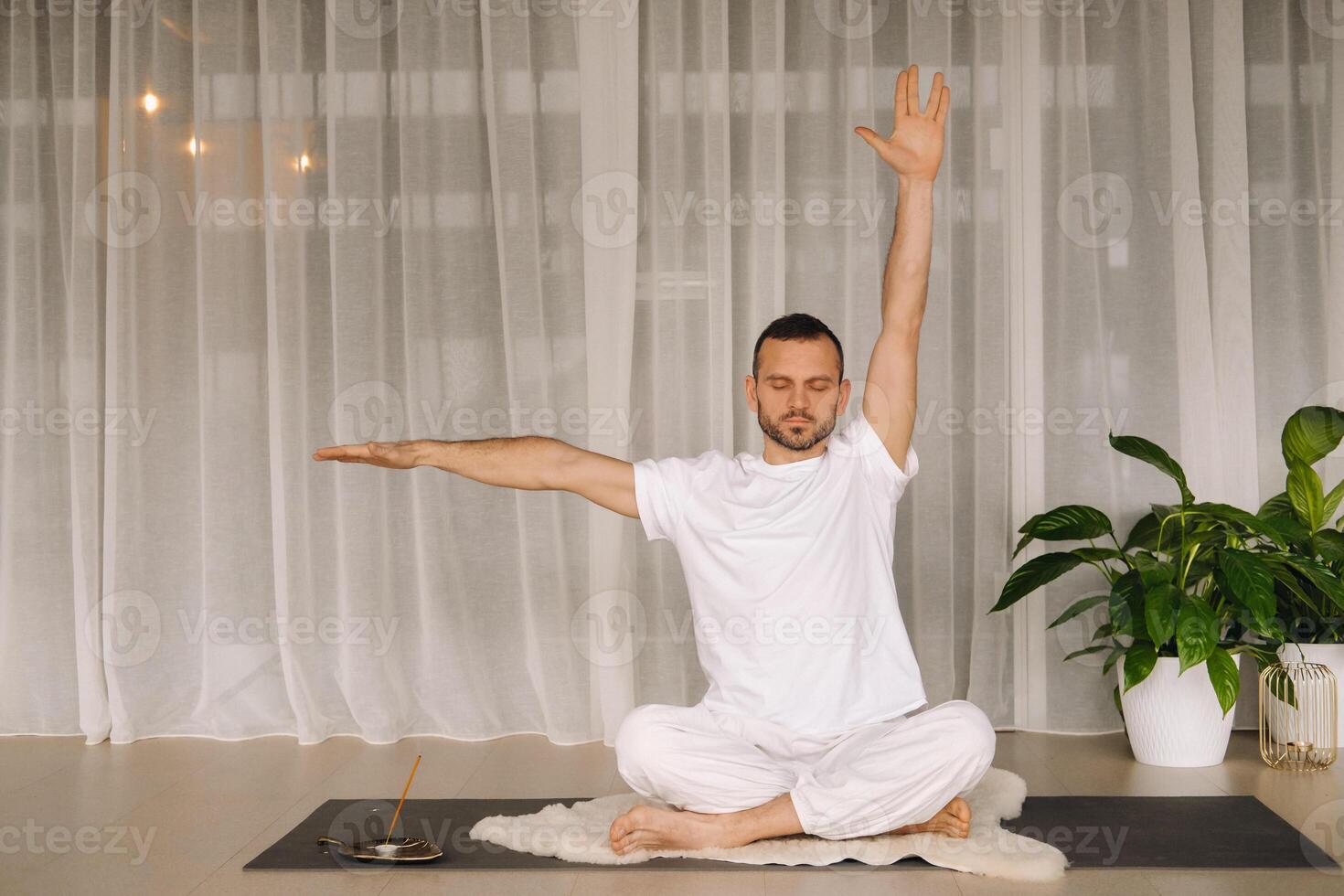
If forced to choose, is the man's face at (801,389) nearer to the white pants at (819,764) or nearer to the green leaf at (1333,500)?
the white pants at (819,764)

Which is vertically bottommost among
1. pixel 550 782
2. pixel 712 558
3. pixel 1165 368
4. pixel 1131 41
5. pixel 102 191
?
pixel 550 782

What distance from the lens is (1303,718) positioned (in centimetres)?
306

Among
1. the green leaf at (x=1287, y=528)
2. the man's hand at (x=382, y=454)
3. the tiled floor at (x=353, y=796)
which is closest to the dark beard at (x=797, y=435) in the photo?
the man's hand at (x=382, y=454)

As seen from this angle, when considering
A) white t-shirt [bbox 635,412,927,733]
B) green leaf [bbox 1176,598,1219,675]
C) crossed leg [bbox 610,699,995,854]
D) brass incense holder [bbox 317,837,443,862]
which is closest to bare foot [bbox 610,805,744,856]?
crossed leg [bbox 610,699,995,854]

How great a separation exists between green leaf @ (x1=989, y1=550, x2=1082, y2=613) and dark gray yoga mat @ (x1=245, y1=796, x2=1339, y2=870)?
1.90 feet

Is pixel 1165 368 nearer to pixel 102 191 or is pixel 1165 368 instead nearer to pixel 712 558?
pixel 712 558

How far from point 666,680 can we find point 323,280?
Answer: 63.9 inches

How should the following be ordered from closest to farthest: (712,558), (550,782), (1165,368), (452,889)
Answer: (452,889) < (712,558) < (550,782) < (1165,368)

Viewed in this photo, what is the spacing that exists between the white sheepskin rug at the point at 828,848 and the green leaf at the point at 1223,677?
2.10ft

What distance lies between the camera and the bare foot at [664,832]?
2.32 m

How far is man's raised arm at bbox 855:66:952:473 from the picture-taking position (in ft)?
8.22

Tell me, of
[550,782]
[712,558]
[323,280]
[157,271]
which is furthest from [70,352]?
[712,558]

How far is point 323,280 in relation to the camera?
12.1ft

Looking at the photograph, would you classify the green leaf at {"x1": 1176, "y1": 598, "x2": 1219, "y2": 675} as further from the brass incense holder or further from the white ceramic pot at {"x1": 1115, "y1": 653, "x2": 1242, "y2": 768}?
the brass incense holder
